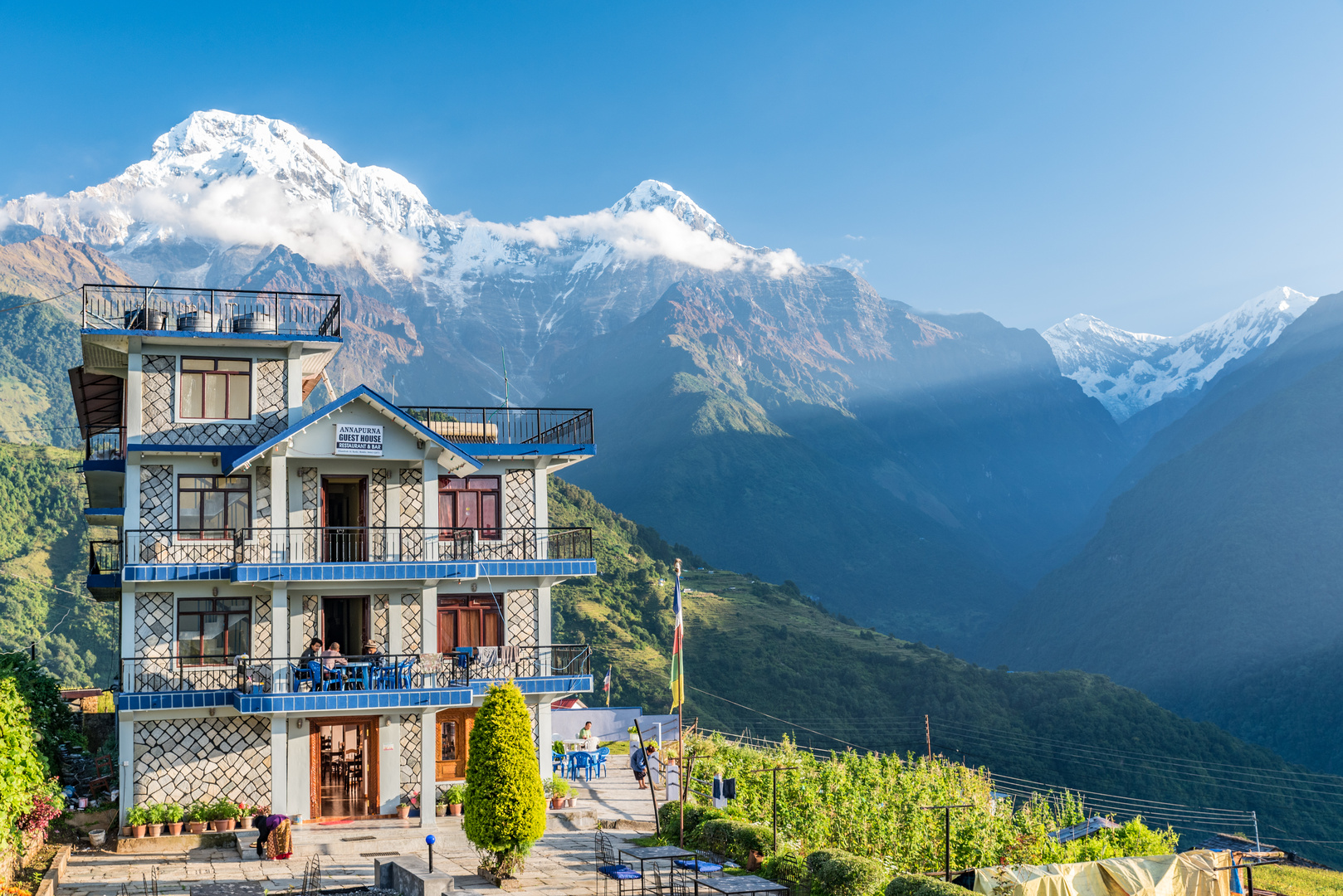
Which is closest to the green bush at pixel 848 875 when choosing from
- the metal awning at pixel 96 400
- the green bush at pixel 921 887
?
the green bush at pixel 921 887

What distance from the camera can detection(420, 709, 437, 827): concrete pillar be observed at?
24406mm

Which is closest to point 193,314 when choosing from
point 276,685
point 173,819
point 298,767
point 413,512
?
point 413,512

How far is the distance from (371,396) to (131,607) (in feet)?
23.0

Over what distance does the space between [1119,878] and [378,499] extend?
17915 mm

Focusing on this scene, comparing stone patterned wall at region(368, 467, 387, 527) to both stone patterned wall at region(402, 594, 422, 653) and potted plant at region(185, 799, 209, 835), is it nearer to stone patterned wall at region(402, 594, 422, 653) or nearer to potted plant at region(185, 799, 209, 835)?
stone patterned wall at region(402, 594, 422, 653)

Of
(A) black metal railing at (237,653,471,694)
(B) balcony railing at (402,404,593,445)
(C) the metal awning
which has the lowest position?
(A) black metal railing at (237,653,471,694)

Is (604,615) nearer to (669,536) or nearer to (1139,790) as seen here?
(1139,790)

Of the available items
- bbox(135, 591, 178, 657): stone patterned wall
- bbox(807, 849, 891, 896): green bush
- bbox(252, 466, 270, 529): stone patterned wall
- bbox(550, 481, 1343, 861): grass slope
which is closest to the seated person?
bbox(252, 466, 270, 529): stone patterned wall

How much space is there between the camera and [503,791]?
62.1 ft

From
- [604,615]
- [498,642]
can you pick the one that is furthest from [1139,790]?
[498,642]

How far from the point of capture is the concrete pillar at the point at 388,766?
24.8 metres

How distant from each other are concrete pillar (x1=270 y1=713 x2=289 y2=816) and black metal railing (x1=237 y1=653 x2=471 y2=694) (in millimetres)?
824

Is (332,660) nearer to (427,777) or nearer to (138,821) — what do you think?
(427,777)

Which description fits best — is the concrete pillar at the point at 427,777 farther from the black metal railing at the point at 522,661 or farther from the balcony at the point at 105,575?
the balcony at the point at 105,575
